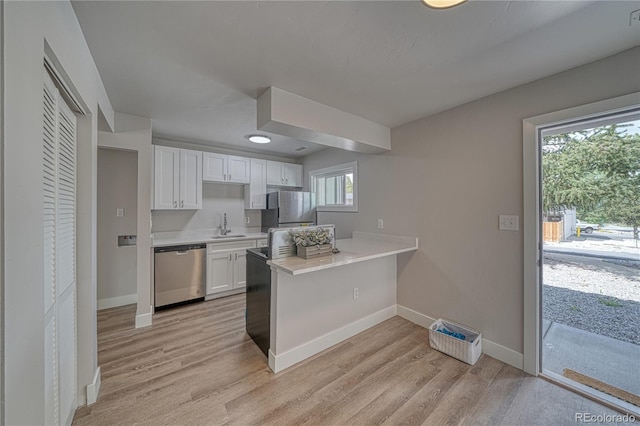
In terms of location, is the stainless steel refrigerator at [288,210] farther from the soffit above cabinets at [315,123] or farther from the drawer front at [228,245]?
the soffit above cabinets at [315,123]

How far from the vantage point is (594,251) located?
1896 mm

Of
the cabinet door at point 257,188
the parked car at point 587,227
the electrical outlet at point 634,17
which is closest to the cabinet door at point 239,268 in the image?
the cabinet door at point 257,188

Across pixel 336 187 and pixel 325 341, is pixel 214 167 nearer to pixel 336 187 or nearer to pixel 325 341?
pixel 336 187

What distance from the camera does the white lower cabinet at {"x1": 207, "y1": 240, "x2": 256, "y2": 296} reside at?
344 cm

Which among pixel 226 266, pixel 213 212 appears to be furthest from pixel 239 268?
pixel 213 212

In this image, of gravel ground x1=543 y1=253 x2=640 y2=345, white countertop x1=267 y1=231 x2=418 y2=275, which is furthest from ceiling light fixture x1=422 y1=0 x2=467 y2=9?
gravel ground x1=543 y1=253 x2=640 y2=345

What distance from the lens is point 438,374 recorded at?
196 centimetres

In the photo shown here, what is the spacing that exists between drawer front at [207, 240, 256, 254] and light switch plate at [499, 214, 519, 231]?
3.16 meters

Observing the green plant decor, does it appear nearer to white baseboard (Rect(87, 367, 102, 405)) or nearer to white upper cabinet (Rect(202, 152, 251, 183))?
white baseboard (Rect(87, 367, 102, 405))

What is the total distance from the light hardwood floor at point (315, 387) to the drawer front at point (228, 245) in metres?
1.21

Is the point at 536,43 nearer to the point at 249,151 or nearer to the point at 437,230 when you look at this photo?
the point at 437,230

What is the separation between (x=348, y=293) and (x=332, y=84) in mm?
1988

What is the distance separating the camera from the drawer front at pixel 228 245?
11.3 feet

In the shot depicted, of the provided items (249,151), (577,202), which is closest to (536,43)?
(577,202)
